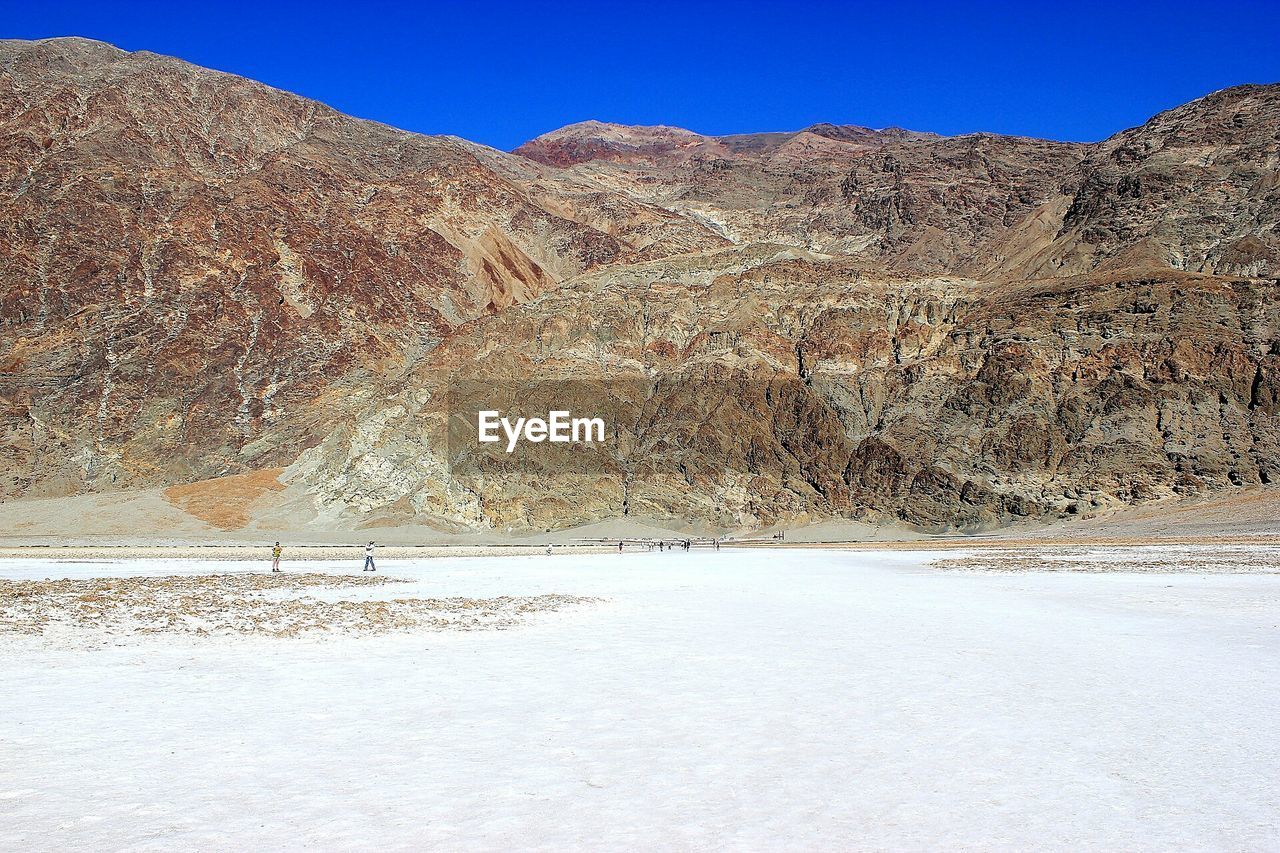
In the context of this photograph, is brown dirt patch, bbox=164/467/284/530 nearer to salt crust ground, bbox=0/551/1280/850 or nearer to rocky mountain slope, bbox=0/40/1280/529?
rocky mountain slope, bbox=0/40/1280/529

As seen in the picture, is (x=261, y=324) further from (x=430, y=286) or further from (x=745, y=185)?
(x=745, y=185)

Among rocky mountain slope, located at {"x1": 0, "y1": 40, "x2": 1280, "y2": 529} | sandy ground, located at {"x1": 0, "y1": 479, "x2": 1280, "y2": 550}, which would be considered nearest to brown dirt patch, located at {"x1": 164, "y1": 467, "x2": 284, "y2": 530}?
sandy ground, located at {"x1": 0, "y1": 479, "x2": 1280, "y2": 550}

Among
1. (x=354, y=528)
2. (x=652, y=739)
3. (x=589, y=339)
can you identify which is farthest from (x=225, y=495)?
(x=652, y=739)

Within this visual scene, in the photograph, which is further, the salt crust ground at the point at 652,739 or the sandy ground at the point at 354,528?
the sandy ground at the point at 354,528

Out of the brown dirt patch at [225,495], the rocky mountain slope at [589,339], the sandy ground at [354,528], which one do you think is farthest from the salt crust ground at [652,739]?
the brown dirt patch at [225,495]

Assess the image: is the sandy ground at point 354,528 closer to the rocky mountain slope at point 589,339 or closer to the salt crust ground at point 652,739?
the rocky mountain slope at point 589,339

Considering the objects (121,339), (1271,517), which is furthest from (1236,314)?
(121,339)

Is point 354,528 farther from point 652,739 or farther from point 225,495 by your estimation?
point 652,739
